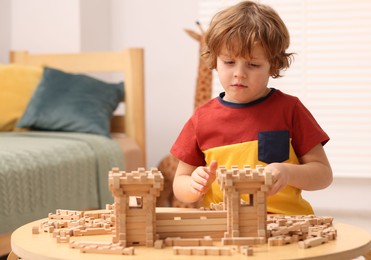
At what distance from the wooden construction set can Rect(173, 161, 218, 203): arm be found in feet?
0.44

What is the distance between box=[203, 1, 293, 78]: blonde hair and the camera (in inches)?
60.8

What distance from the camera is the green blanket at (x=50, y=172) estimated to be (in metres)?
2.50

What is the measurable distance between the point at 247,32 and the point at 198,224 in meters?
0.48

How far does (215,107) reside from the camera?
5.65 feet

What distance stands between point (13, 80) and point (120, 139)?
1.81 feet

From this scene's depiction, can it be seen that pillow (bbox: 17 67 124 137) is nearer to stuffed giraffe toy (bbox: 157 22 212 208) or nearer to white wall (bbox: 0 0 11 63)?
stuffed giraffe toy (bbox: 157 22 212 208)

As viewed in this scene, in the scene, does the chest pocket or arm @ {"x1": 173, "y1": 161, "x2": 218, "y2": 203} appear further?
the chest pocket

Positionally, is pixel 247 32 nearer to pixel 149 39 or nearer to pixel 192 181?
pixel 192 181

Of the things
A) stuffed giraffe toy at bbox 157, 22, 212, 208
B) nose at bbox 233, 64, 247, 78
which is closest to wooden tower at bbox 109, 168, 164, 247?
nose at bbox 233, 64, 247, 78

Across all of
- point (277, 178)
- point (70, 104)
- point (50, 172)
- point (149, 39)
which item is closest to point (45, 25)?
point (149, 39)

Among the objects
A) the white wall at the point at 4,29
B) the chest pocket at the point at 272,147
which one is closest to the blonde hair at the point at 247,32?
the chest pocket at the point at 272,147

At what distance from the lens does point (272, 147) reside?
5.40 ft

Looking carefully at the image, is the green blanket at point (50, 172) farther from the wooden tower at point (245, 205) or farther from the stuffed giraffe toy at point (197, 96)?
the wooden tower at point (245, 205)

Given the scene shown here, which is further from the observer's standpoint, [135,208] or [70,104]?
[70,104]
